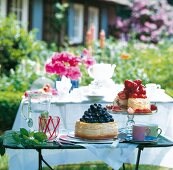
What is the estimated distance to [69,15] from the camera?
54.9ft

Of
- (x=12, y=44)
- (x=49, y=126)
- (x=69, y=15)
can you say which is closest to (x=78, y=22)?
(x=69, y=15)

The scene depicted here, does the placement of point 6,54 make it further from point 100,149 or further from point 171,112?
point 100,149

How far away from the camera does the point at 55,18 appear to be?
1571cm

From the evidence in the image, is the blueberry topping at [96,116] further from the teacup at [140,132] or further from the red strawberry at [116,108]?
the red strawberry at [116,108]

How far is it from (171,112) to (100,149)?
1.74 m

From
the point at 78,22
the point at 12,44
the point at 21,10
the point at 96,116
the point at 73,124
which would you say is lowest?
the point at 73,124

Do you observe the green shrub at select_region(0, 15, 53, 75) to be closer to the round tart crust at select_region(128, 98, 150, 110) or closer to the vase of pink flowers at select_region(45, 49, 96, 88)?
the vase of pink flowers at select_region(45, 49, 96, 88)

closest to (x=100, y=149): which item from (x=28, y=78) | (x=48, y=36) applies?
(x=28, y=78)

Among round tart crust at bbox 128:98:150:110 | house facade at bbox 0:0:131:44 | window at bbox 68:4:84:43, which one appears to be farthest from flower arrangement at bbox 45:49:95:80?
window at bbox 68:4:84:43

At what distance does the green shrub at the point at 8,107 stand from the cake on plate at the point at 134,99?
155 inches

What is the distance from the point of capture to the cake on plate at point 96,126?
438cm

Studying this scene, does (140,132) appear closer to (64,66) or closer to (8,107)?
(64,66)

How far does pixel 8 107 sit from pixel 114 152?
467cm

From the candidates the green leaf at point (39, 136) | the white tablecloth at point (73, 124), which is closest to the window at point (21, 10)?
the white tablecloth at point (73, 124)
